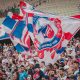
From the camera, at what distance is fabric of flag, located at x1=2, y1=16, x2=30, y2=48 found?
18.7m

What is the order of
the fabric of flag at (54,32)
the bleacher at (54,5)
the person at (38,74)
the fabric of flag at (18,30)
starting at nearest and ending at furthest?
1. the fabric of flag at (54,32)
2. the person at (38,74)
3. the fabric of flag at (18,30)
4. the bleacher at (54,5)

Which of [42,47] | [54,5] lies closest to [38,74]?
[42,47]

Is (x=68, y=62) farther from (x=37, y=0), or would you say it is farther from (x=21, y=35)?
(x=37, y=0)

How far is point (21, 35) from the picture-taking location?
19078mm

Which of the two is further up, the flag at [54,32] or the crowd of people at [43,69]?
the flag at [54,32]

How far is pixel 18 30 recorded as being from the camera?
19.2 metres

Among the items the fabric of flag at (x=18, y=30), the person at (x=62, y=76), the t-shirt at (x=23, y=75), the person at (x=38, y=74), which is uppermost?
the fabric of flag at (x=18, y=30)

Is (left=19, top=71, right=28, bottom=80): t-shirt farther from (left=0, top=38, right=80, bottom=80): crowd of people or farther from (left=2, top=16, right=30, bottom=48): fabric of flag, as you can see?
(left=2, top=16, right=30, bottom=48): fabric of flag

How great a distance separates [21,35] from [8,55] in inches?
121

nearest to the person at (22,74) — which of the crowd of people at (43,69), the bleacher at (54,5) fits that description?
the crowd of people at (43,69)

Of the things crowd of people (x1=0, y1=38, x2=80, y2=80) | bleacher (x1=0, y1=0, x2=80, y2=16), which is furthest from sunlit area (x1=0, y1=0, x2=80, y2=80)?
bleacher (x1=0, y1=0, x2=80, y2=16)

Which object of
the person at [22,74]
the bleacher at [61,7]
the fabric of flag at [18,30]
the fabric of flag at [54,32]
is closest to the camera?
the fabric of flag at [54,32]

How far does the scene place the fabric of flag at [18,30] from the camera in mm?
18663

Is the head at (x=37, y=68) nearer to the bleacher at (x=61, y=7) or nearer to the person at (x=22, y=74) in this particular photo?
the person at (x=22, y=74)
